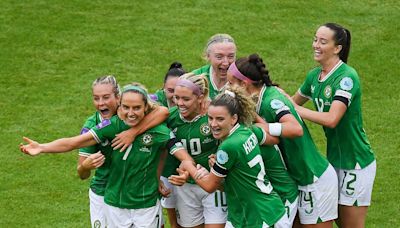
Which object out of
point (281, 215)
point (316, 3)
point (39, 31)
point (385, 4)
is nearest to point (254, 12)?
point (316, 3)

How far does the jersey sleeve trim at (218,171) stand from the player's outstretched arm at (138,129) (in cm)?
78

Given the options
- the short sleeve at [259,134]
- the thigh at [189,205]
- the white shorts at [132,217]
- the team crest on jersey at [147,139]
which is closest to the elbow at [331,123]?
the short sleeve at [259,134]

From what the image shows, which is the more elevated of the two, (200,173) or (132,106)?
(132,106)

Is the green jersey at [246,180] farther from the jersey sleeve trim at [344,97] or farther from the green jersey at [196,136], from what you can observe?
the jersey sleeve trim at [344,97]

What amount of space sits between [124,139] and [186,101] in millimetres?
637

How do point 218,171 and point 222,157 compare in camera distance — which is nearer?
point 222,157

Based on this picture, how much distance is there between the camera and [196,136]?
8.99 metres

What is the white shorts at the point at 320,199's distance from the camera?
9.00m

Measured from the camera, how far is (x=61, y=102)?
14.3m

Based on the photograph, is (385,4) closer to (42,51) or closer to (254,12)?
(254,12)

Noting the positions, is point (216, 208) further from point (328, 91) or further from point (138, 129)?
point (328, 91)

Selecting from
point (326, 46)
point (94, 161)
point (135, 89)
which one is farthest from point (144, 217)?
point (326, 46)

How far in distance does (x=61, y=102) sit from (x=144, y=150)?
18.9 ft

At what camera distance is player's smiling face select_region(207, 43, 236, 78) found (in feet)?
31.1
